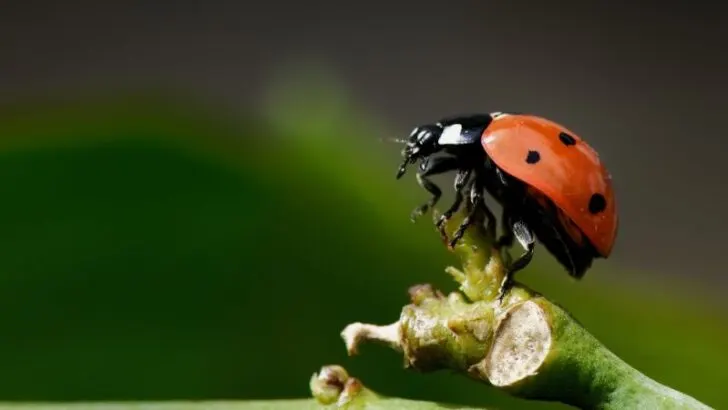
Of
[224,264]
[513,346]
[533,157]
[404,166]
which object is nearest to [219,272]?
[224,264]

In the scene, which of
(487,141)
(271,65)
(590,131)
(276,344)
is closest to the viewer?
(487,141)

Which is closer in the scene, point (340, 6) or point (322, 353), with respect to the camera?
point (322, 353)

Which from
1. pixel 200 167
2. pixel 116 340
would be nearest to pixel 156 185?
pixel 200 167

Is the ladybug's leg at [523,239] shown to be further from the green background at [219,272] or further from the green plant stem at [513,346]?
the green background at [219,272]

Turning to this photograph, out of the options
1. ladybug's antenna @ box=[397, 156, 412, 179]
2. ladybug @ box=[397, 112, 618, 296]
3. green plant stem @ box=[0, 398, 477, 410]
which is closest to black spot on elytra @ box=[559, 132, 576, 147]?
ladybug @ box=[397, 112, 618, 296]

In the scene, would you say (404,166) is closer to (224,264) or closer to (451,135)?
(451,135)

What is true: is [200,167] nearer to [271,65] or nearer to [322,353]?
[322,353]

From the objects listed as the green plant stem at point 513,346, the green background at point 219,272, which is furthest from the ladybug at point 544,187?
the green background at point 219,272

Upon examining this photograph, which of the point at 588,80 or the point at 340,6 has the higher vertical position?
the point at 340,6
